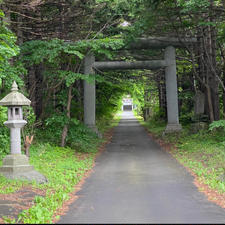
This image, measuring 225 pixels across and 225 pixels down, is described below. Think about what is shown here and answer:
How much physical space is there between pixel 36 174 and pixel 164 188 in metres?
3.75

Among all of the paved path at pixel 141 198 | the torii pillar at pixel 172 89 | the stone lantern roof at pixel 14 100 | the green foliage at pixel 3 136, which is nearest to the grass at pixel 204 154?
the paved path at pixel 141 198

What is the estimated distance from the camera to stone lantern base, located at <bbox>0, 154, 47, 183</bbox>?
350 inches

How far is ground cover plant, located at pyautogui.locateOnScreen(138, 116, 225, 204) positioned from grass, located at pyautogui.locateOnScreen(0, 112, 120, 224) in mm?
3764

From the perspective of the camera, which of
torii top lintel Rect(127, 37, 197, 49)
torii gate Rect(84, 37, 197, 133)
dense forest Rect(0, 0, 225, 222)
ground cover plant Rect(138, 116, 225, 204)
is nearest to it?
ground cover plant Rect(138, 116, 225, 204)

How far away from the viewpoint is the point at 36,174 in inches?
358

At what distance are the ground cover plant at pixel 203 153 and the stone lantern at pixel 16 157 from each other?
491cm

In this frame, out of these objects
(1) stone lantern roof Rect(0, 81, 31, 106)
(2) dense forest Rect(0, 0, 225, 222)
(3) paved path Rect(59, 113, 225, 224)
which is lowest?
(3) paved path Rect(59, 113, 225, 224)

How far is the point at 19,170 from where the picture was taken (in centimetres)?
908

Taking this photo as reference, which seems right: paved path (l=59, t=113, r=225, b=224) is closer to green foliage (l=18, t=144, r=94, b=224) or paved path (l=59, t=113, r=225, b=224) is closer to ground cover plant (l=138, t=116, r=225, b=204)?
green foliage (l=18, t=144, r=94, b=224)

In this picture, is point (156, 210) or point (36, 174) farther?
point (36, 174)

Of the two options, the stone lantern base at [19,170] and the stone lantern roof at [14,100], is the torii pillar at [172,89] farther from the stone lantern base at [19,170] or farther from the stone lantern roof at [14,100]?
the stone lantern base at [19,170]

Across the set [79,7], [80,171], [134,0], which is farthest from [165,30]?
[80,171]

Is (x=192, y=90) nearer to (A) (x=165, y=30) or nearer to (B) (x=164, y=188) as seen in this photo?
(A) (x=165, y=30)

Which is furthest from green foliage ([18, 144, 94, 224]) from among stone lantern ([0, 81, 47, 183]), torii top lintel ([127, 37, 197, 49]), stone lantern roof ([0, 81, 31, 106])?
torii top lintel ([127, 37, 197, 49])
